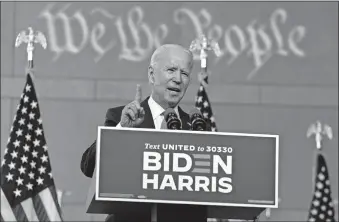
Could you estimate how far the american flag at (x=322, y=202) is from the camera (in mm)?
10641

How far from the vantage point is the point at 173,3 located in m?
13.2

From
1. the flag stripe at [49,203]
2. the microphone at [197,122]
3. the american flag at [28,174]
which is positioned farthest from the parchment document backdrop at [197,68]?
the microphone at [197,122]

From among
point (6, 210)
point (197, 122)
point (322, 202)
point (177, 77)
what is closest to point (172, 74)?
point (177, 77)

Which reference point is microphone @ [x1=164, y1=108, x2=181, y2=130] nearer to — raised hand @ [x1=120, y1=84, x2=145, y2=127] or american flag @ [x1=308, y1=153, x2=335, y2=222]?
raised hand @ [x1=120, y1=84, x2=145, y2=127]

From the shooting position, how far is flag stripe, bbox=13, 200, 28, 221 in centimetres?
947

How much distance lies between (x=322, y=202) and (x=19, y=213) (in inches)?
121

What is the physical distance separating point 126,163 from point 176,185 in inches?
8.3

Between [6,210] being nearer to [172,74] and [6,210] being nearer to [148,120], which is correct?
[148,120]

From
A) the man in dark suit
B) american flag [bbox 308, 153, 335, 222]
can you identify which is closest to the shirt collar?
the man in dark suit

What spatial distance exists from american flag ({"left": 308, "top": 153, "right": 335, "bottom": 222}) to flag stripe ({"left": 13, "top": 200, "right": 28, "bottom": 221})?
9.50 feet

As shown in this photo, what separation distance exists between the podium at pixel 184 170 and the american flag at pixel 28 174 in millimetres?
5209

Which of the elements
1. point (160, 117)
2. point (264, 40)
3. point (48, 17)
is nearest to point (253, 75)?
point (264, 40)

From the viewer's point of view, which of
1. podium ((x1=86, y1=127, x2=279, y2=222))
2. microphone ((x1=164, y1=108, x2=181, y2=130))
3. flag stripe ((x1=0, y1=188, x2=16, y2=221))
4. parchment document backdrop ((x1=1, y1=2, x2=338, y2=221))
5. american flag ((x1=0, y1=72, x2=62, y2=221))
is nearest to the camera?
podium ((x1=86, y1=127, x2=279, y2=222))

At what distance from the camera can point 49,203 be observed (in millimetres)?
9617
